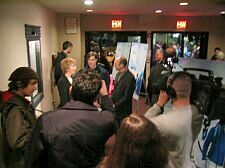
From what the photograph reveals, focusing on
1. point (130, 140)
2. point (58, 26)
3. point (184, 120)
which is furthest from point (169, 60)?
point (58, 26)

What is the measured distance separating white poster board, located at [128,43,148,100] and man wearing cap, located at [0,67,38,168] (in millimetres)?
2909

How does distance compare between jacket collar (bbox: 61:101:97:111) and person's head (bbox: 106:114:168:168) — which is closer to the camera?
person's head (bbox: 106:114:168:168)

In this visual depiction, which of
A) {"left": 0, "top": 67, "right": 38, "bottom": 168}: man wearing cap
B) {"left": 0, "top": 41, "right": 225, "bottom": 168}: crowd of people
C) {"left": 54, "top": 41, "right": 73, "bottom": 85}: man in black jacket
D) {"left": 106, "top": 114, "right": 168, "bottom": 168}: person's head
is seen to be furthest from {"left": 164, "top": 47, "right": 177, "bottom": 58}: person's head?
{"left": 106, "top": 114, "right": 168, "bottom": 168}: person's head

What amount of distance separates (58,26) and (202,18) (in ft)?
13.6

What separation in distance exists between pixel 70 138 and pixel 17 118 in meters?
0.48

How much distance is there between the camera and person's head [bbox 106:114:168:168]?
3.08 feet

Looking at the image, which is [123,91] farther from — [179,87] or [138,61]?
[179,87]

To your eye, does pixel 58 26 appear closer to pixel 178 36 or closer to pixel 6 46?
pixel 178 36

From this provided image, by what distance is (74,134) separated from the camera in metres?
1.36

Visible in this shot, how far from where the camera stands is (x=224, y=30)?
Answer: 742 cm

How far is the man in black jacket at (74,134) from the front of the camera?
1.33 m

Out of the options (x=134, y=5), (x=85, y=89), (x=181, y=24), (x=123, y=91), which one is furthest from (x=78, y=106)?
(x=181, y=24)

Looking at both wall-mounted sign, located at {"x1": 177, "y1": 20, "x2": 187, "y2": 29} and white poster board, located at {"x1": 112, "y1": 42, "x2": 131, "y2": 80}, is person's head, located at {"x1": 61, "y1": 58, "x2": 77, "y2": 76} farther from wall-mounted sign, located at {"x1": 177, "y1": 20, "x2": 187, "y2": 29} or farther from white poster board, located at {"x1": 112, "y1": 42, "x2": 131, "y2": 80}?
wall-mounted sign, located at {"x1": 177, "y1": 20, "x2": 187, "y2": 29}

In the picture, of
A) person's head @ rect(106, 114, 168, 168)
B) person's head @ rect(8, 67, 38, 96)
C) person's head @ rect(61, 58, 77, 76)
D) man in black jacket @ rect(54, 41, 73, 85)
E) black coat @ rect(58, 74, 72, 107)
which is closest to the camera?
person's head @ rect(106, 114, 168, 168)
